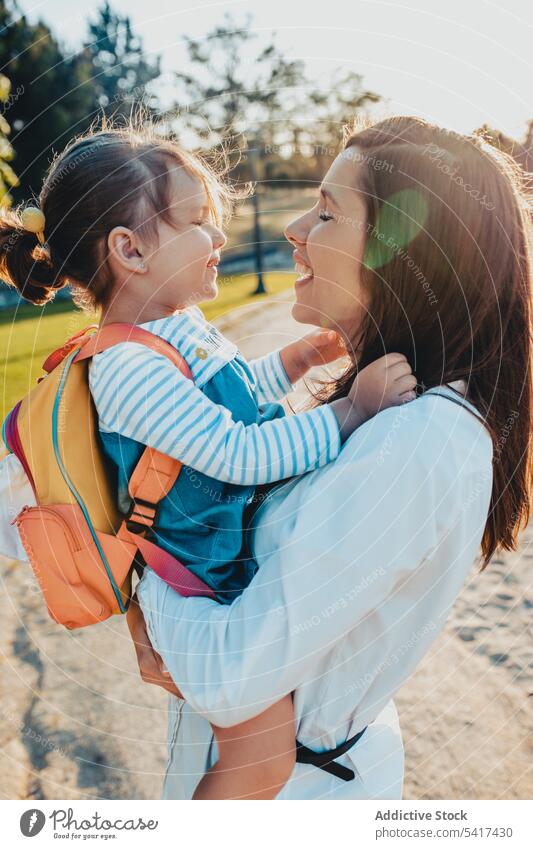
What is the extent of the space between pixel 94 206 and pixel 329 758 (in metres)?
1.38

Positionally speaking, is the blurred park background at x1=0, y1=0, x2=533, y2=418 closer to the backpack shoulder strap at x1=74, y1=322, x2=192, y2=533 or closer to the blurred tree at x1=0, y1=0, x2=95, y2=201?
the backpack shoulder strap at x1=74, y1=322, x2=192, y2=533

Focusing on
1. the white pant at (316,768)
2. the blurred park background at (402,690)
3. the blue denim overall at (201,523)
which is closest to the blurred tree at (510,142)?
the blurred park background at (402,690)

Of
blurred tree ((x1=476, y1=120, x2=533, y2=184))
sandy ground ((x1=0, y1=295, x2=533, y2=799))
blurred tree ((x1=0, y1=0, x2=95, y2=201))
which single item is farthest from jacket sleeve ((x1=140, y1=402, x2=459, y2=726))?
blurred tree ((x1=0, y1=0, x2=95, y2=201))

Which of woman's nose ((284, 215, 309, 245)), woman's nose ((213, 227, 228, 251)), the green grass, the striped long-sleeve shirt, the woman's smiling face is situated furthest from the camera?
the green grass

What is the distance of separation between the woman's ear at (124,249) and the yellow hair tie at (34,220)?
21 centimetres

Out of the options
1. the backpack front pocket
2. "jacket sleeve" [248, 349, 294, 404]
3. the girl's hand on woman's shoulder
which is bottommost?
the backpack front pocket

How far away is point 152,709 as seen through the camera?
3670 millimetres

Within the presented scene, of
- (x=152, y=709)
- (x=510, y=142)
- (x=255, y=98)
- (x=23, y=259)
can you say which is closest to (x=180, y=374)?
(x=23, y=259)

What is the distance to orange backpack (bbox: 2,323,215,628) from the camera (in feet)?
5.23

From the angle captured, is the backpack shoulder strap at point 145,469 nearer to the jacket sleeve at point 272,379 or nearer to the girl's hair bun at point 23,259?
the girl's hair bun at point 23,259

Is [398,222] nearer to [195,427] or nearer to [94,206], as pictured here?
[195,427]

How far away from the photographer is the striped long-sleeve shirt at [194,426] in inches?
61.4

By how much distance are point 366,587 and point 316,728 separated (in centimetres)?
40
